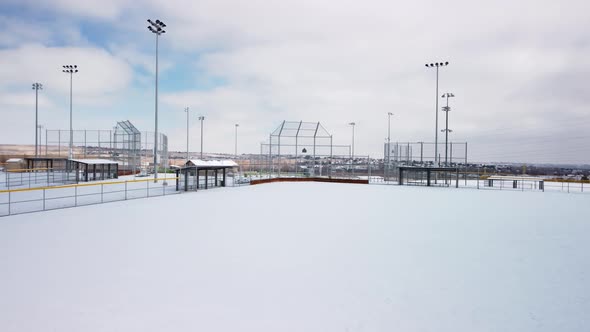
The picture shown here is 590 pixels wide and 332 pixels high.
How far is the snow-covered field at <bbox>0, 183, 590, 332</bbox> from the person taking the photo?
13.8ft

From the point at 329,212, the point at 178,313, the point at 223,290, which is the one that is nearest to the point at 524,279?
the point at 223,290

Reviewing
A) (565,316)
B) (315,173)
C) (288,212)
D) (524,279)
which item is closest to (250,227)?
(288,212)

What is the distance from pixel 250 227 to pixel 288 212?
3.11 meters

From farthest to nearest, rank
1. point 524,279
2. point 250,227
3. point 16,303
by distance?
1. point 250,227
2. point 524,279
3. point 16,303

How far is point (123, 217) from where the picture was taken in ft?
37.2

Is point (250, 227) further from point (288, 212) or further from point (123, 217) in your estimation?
point (123, 217)

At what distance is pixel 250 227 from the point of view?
970cm

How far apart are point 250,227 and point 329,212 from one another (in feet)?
13.0

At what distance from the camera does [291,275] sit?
570cm

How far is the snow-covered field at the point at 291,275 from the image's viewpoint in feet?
13.8

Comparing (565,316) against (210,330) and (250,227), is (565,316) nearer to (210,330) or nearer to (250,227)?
(210,330)

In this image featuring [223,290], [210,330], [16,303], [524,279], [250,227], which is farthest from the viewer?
[250,227]

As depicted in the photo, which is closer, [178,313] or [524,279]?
[178,313]

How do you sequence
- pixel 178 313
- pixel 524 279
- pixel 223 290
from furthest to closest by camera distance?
pixel 524 279 → pixel 223 290 → pixel 178 313
